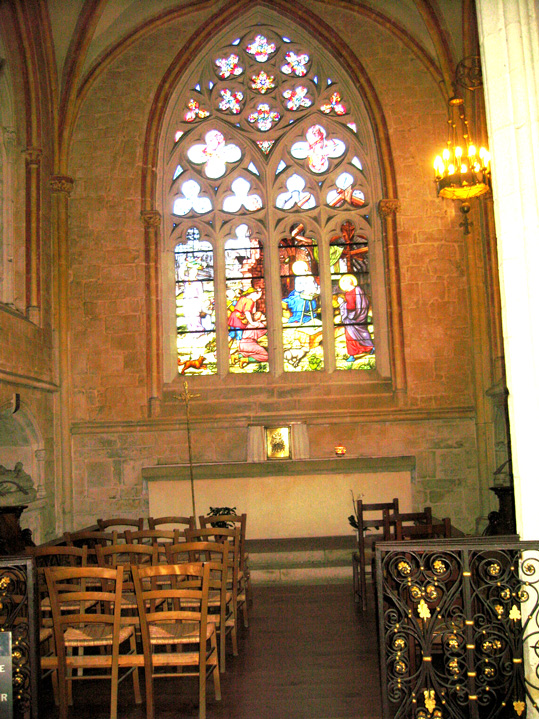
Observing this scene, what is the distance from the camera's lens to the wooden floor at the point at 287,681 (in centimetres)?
433

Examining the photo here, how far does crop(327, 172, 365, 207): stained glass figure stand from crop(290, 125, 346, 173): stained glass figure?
1.16 feet

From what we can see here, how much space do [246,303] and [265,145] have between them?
8.99ft

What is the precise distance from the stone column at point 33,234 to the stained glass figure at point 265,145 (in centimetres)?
371

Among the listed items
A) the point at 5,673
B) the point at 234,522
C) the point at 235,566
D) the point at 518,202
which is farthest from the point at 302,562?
the point at 518,202

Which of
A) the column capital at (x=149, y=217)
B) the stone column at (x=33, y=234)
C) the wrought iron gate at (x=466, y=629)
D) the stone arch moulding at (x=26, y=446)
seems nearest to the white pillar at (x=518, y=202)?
the wrought iron gate at (x=466, y=629)

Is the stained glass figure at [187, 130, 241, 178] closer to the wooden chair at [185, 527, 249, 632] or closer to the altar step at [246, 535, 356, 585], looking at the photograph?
the altar step at [246, 535, 356, 585]

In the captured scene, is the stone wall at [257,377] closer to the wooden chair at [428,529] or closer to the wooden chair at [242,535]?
the wooden chair at [242,535]

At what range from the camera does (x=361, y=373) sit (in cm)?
1186

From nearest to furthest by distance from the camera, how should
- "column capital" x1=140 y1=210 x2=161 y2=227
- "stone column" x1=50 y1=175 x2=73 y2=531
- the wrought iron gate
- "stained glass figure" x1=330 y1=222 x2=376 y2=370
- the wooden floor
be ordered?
the wrought iron gate < the wooden floor < "stone column" x1=50 y1=175 x2=73 y2=531 < "column capital" x1=140 y1=210 x2=161 y2=227 < "stained glass figure" x1=330 y1=222 x2=376 y2=370

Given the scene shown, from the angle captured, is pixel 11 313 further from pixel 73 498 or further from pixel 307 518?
pixel 307 518

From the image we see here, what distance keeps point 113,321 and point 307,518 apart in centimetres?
432

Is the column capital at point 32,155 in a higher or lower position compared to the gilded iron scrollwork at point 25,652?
higher

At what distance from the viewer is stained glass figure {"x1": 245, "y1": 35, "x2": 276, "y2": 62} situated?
1292 cm

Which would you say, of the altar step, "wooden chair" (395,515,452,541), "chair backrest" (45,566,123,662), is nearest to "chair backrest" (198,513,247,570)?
the altar step
